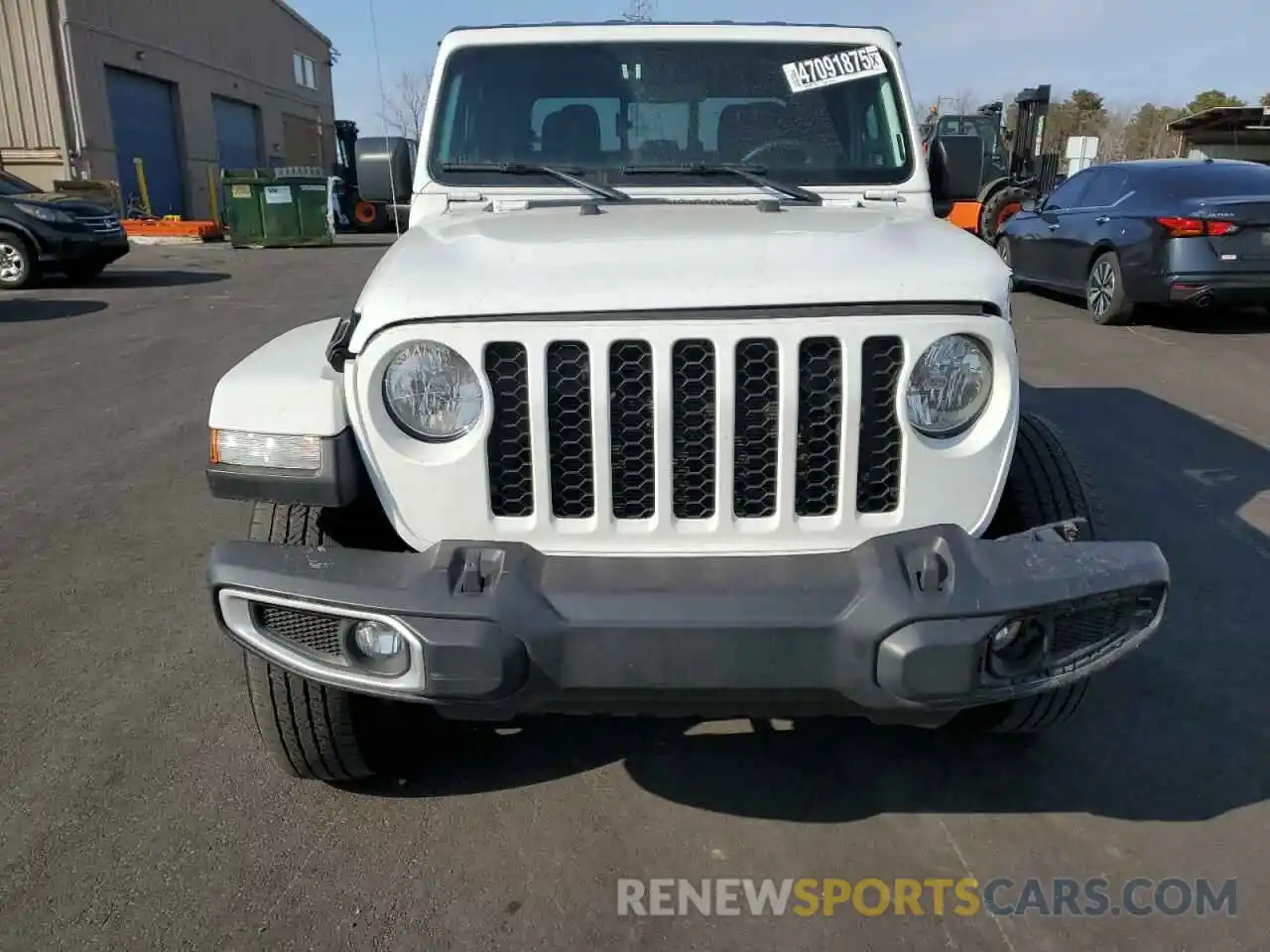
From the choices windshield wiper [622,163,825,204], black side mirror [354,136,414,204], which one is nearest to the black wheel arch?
black side mirror [354,136,414,204]

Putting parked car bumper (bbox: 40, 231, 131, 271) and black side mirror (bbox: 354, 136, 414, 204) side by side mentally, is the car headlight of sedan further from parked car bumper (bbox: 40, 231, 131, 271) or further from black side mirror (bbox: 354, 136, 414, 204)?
black side mirror (bbox: 354, 136, 414, 204)

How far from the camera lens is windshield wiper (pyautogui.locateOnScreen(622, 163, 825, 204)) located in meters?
3.18

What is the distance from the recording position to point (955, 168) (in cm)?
355

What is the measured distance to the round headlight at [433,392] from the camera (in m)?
2.08

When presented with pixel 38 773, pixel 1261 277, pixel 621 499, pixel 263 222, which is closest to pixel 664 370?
pixel 621 499

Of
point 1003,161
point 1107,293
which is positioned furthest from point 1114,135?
point 1107,293

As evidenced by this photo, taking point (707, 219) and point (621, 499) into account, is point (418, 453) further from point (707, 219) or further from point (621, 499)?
point (707, 219)

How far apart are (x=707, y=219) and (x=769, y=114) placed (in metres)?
0.90

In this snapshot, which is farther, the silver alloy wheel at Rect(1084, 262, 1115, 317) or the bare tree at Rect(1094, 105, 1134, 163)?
the bare tree at Rect(1094, 105, 1134, 163)

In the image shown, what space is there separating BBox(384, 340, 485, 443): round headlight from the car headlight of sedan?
1293cm

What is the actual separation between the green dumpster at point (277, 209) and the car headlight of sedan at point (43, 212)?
841 cm

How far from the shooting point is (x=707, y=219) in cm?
274

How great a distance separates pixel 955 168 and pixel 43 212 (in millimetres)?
12705

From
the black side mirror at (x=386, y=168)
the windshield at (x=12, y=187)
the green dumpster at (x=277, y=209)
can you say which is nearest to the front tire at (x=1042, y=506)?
the black side mirror at (x=386, y=168)
